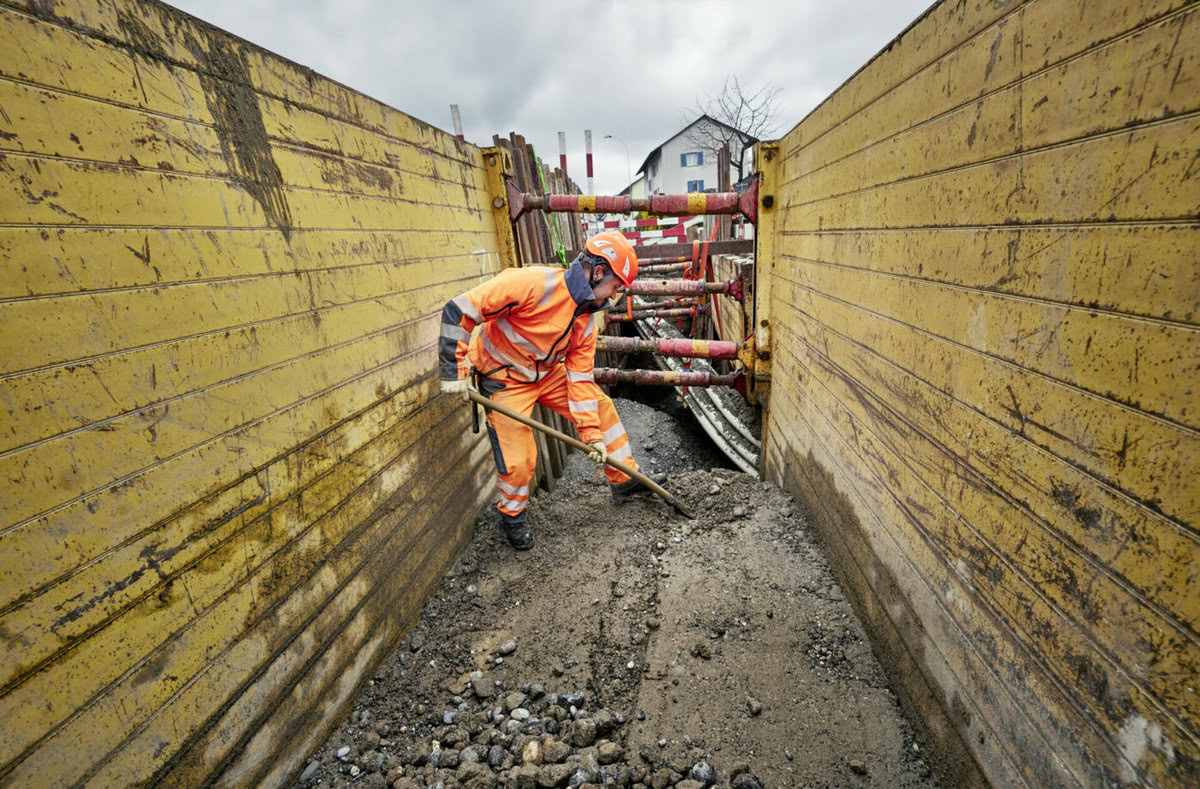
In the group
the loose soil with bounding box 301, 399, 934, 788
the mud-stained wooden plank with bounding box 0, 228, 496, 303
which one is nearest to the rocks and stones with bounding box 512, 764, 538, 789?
the loose soil with bounding box 301, 399, 934, 788

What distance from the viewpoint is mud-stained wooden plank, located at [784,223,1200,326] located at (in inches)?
37.5

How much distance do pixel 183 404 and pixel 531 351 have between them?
6.22 ft

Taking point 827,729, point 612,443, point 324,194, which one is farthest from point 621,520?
point 324,194

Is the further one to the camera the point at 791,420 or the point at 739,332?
the point at 739,332

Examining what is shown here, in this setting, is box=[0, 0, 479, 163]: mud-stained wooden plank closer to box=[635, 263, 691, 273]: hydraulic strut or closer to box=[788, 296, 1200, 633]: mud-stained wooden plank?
box=[788, 296, 1200, 633]: mud-stained wooden plank

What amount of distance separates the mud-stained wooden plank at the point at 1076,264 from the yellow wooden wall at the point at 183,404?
2.47m

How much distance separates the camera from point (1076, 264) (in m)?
1.17

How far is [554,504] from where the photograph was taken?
13.1ft

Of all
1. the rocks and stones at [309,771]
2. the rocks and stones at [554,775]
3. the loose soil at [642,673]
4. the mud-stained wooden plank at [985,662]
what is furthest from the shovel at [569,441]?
the rocks and stones at [309,771]

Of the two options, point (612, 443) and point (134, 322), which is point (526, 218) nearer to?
point (612, 443)

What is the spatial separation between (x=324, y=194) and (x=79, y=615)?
179cm

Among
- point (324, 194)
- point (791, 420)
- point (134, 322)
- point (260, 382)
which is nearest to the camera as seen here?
point (134, 322)

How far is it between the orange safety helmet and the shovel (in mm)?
1063

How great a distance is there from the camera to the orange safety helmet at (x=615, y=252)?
2975mm
